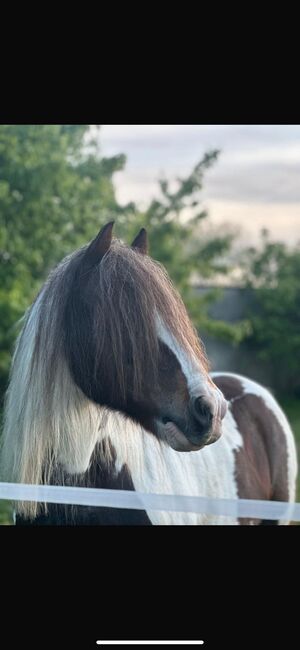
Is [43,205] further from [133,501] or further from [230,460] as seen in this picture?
[133,501]

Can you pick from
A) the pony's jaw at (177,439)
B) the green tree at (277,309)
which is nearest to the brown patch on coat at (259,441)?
the pony's jaw at (177,439)

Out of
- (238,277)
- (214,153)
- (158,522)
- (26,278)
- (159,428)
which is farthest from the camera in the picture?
(238,277)

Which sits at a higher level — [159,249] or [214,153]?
[214,153]

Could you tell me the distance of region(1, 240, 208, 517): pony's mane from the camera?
158 centimetres

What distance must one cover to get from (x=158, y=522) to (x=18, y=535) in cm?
32

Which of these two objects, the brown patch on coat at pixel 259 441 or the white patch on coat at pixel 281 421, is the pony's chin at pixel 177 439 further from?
the white patch on coat at pixel 281 421

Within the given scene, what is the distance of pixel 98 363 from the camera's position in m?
1.62

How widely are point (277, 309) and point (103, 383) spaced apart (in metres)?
10.5

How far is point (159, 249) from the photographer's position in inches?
318

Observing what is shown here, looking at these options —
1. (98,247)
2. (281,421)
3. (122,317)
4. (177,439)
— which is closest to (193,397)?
(177,439)

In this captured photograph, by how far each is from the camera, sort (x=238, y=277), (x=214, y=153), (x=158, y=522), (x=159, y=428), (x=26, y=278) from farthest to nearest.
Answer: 1. (x=238, y=277)
2. (x=214, y=153)
3. (x=26, y=278)
4. (x=158, y=522)
5. (x=159, y=428)
